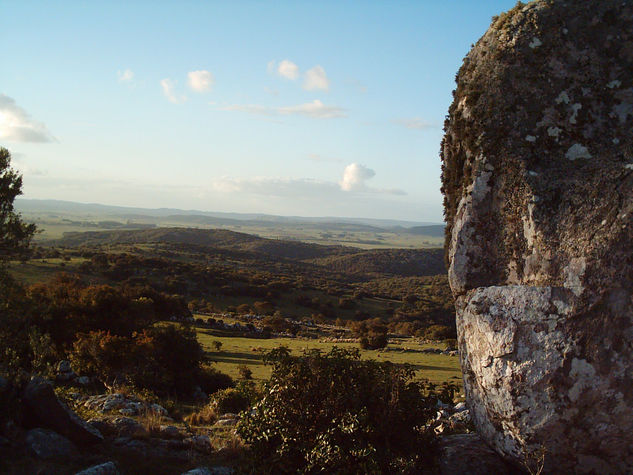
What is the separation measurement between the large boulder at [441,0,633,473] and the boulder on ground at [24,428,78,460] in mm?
7595

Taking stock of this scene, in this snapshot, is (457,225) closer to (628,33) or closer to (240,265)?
(628,33)

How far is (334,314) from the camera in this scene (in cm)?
7362

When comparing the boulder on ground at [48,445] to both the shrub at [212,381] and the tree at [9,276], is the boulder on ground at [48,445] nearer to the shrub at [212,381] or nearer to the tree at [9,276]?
the tree at [9,276]

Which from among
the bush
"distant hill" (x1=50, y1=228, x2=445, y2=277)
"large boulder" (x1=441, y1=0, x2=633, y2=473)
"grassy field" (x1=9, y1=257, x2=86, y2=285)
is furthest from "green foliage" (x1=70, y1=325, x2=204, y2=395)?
"distant hill" (x1=50, y1=228, x2=445, y2=277)

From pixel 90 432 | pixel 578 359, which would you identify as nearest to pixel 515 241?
pixel 578 359

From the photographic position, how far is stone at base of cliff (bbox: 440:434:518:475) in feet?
26.7

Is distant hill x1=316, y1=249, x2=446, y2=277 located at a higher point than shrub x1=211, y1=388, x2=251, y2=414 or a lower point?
lower

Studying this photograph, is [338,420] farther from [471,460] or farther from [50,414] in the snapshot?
[50,414]

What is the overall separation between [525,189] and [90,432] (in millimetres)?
9449

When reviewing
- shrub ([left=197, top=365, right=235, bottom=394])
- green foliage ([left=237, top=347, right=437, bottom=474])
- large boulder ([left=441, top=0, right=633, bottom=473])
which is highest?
large boulder ([left=441, top=0, right=633, bottom=473])

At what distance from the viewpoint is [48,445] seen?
7945 millimetres

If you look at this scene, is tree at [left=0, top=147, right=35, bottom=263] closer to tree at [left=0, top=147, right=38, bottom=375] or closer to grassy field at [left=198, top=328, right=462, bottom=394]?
tree at [left=0, top=147, right=38, bottom=375]

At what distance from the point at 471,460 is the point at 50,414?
8.11 m

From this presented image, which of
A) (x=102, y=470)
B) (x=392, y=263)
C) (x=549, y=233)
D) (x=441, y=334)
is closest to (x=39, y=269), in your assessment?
(x=441, y=334)
